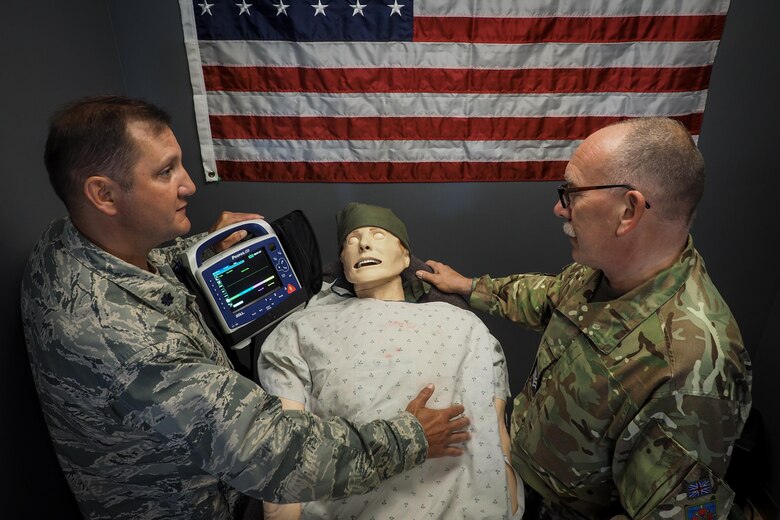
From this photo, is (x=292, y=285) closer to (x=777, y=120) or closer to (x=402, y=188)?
(x=402, y=188)

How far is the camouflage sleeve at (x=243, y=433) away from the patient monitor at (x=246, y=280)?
533mm

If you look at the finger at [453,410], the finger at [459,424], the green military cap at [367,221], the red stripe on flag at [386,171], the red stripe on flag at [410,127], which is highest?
the red stripe on flag at [410,127]

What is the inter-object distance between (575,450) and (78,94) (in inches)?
83.6

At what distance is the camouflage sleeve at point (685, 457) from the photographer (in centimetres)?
106

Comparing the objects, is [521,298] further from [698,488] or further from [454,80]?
[454,80]

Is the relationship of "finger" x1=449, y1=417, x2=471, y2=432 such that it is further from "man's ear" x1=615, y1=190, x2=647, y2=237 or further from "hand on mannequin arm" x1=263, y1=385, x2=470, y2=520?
"man's ear" x1=615, y1=190, x2=647, y2=237

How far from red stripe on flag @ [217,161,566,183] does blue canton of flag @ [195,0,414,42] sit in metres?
0.57

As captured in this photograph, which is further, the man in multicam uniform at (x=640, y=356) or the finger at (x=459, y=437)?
the finger at (x=459, y=437)

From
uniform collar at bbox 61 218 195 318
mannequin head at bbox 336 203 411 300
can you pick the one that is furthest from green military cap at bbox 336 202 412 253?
uniform collar at bbox 61 218 195 318

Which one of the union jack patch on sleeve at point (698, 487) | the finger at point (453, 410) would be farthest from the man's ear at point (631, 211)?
the finger at point (453, 410)

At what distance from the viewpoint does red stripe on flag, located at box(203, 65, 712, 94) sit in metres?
2.18

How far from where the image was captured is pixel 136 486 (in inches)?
52.9

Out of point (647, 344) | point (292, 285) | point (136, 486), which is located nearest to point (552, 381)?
point (647, 344)

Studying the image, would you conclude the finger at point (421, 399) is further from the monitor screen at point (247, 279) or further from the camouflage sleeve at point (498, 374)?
the monitor screen at point (247, 279)
